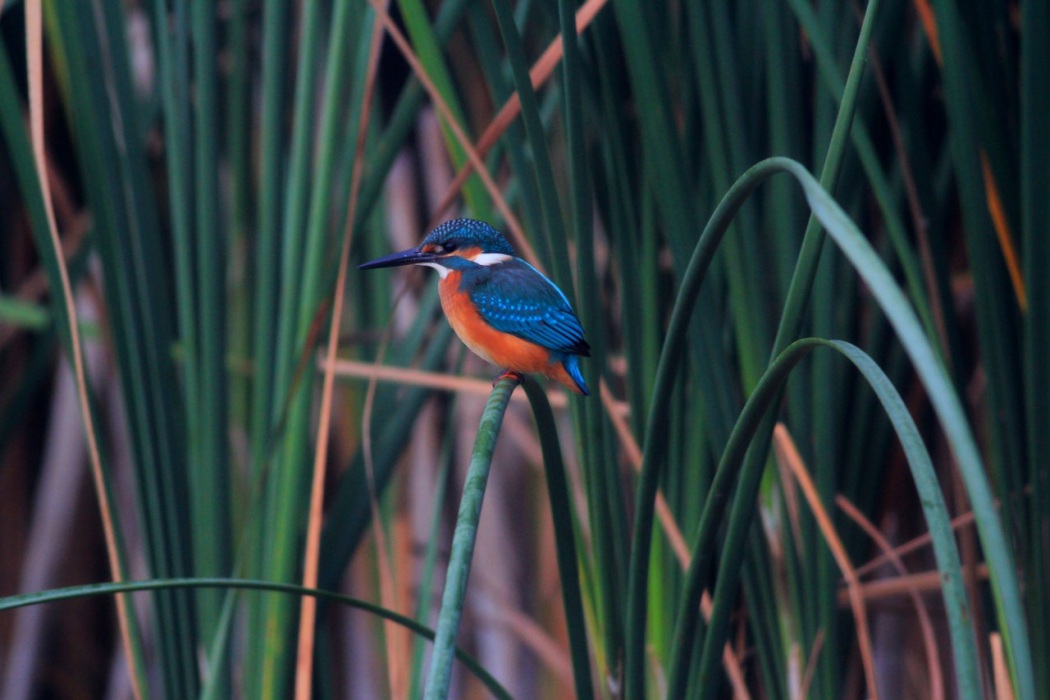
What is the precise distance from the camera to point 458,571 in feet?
1.08

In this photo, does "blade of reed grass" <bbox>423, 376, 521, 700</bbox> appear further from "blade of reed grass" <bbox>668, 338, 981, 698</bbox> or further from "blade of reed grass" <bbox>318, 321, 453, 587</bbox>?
"blade of reed grass" <bbox>318, 321, 453, 587</bbox>

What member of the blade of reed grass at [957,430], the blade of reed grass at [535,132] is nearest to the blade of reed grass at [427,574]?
the blade of reed grass at [535,132]

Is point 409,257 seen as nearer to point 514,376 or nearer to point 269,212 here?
point 514,376

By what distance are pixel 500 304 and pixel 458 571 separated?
297 mm

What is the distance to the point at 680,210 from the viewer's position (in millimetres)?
641

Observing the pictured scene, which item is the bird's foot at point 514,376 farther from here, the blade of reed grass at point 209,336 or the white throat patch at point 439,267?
the blade of reed grass at point 209,336

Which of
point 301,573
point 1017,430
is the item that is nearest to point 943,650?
point 1017,430

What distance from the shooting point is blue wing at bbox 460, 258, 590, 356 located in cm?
56

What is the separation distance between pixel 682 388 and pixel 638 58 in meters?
0.26

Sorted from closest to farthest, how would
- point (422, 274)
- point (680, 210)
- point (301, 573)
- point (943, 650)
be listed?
point (680, 210)
point (301, 573)
point (943, 650)
point (422, 274)

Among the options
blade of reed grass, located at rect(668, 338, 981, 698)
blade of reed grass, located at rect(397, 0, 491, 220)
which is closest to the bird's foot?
blade of reed grass, located at rect(668, 338, 981, 698)

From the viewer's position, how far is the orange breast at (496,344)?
580 mm

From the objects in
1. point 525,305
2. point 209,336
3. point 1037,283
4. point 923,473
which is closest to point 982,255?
point 1037,283

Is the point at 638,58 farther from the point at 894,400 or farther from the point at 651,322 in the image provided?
the point at 894,400
